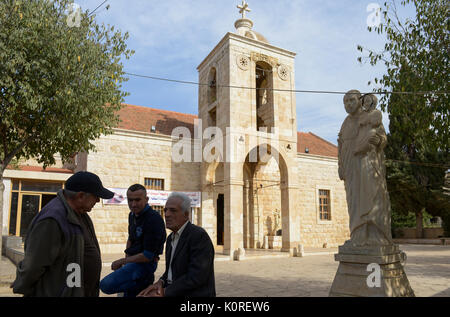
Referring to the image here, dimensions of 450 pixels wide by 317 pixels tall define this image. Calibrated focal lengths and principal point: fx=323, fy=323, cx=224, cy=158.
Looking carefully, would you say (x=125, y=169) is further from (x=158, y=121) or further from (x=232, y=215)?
(x=232, y=215)

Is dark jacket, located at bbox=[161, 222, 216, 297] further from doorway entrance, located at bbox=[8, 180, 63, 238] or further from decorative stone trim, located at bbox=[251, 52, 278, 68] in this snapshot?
doorway entrance, located at bbox=[8, 180, 63, 238]

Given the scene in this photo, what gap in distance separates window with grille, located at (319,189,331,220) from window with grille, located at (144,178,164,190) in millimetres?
10635

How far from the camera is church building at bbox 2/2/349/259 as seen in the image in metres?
15.2

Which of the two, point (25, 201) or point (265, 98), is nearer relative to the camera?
point (25, 201)

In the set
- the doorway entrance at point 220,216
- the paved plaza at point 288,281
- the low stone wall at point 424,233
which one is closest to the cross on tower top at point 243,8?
the doorway entrance at point 220,216

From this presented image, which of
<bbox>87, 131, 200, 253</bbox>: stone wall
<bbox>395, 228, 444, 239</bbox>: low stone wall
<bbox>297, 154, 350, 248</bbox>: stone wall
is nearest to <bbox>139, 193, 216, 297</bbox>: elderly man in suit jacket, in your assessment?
<bbox>87, 131, 200, 253</bbox>: stone wall

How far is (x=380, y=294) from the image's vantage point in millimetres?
4508

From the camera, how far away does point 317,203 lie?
20.8 metres

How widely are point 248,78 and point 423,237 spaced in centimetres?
1937

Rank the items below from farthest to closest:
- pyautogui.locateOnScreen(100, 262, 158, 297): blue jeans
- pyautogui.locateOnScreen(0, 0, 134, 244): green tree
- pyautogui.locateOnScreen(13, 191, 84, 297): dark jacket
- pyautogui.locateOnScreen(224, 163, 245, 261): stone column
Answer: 1. pyautogui.locateOnScreen(224, 163, 245, 261): stone column
2. pyautogui.locateOnScreen(0, 0, 134, 244): green tree
3. pyautogui.locateOnScreen(100, 262, 158, 297): blue jeans
4. pyautogui.locateOnScreen(13, 191, 84, 297): dark jacket

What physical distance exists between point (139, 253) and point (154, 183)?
13648 mm

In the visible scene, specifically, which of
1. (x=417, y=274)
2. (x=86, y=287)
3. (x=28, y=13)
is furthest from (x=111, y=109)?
(x=417, y=274)

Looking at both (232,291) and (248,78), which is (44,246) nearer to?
(232,291)

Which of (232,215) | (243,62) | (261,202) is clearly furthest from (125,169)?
(261,202)
